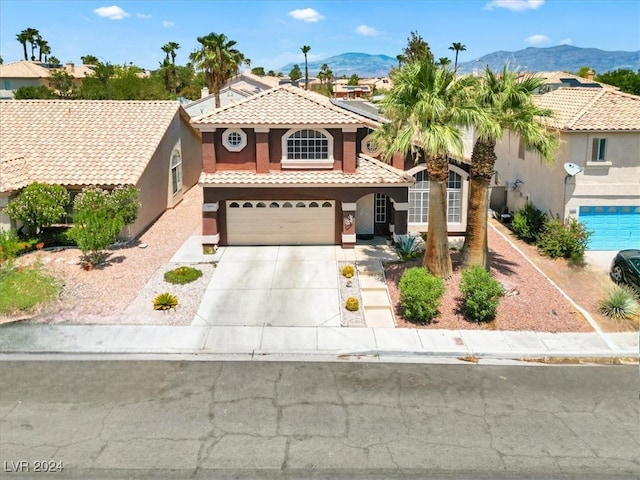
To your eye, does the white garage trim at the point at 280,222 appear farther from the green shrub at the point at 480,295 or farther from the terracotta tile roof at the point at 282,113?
the green shrub at the point at 480,295

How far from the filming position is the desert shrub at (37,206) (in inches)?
885

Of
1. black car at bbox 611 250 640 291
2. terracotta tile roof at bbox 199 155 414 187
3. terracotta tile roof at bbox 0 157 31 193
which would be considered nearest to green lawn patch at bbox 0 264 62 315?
terracotta tile roof at bbox 0 157 31 193

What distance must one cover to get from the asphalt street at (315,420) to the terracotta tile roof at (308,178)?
9862mm

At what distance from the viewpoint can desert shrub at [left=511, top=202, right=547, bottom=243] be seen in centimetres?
2580

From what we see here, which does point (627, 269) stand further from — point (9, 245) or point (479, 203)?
point (9, 245)

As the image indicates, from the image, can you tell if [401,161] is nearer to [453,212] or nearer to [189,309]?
[453,212]

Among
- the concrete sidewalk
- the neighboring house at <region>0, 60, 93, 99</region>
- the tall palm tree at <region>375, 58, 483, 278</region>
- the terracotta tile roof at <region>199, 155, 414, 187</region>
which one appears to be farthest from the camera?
the neighboring house at <region>0, 60, 93, 99</region>

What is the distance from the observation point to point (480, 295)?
16922mm

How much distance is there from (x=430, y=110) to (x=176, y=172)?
19474 mm

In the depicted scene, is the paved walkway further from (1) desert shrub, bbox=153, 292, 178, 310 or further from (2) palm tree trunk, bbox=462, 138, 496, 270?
(2) palm tree trunk, bbox=462, 138, 496, 270

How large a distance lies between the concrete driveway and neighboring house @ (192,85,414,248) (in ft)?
2.92

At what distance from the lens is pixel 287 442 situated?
11.2 meters

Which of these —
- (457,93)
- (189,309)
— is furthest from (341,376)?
(457,93)

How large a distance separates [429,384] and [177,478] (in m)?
6.34
